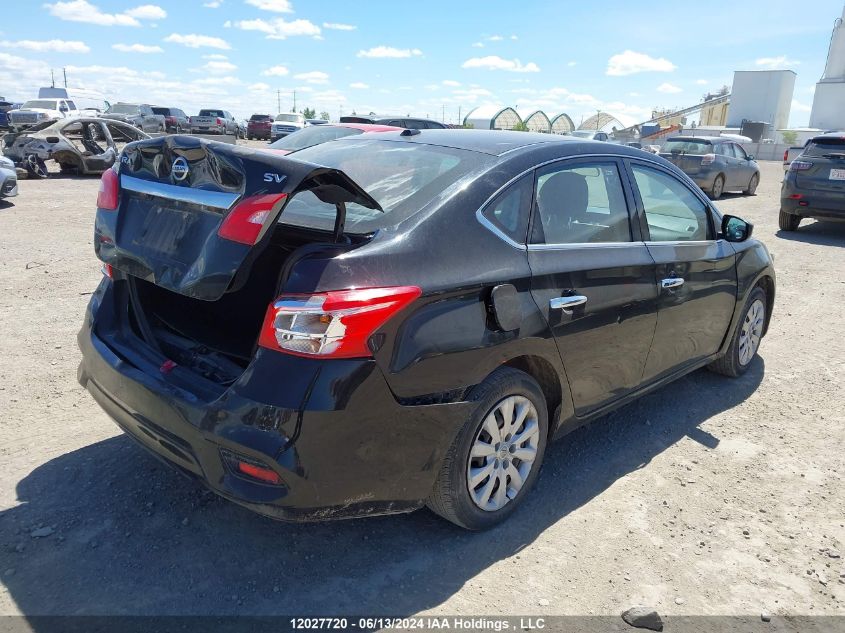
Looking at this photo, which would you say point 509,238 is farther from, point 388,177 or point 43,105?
point 43,105

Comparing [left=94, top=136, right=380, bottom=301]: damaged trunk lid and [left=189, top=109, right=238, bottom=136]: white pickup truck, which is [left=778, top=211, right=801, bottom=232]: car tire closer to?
[left=94, top=136, right=380, bottom=301]: damaged trunk lid

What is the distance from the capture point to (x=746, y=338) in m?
4.98

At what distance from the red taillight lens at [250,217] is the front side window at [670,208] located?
7.43ft

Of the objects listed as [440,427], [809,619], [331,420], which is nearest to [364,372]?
[331,420]

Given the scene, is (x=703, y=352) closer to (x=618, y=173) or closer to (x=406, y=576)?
(x=618, y=173)

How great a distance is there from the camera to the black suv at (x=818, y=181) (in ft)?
35.3

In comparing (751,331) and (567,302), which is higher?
(567,302)

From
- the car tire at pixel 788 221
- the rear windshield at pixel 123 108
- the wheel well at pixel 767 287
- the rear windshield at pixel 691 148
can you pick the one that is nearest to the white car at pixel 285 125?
the rear windshield at pixel 123 108

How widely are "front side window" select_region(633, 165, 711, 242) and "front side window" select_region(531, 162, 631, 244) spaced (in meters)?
0.23

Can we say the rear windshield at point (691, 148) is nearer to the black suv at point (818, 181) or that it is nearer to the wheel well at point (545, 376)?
the black suv at point (818, 181)

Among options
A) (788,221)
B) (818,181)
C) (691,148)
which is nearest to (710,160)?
(691,148)

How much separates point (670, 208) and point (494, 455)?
218cm

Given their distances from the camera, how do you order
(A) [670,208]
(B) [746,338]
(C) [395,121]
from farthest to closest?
(C) [395,121], (B) [746,338], (A) [670,208]

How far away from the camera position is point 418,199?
281cm
